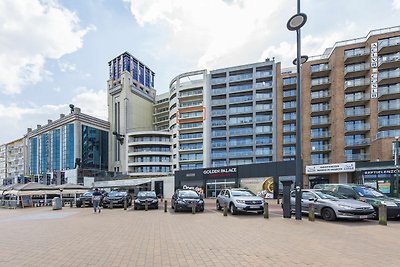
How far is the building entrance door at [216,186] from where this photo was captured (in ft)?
131

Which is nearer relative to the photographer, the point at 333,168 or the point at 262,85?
the point at 333,168

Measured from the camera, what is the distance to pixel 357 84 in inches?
1789

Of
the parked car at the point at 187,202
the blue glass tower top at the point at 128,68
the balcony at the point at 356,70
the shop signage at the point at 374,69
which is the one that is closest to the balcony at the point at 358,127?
the shop signage at the point at 374,69

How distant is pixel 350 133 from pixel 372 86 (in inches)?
313

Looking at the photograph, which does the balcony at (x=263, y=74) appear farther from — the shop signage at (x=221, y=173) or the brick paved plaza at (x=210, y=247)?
the brick paved plaza at (x=210, y=247)

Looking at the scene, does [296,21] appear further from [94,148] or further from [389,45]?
[94,148]

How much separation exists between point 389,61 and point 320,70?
33.2 ft

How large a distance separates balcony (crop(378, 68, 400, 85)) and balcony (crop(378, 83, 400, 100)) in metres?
0.76

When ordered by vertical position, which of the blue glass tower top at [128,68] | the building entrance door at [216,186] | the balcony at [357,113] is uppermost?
the blue glass tower top at [128,68]

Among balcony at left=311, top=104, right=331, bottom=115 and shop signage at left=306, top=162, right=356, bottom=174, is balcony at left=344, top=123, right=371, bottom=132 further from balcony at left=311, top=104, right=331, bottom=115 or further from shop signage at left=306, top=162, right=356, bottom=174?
shop signage at left=306, top=162, right=356, bottom=174

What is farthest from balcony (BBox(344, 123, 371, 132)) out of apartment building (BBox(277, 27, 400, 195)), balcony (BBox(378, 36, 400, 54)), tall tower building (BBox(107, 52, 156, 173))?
tall tower building (BBox(107, 52, 156, 173))

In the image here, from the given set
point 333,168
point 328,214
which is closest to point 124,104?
point 333,168

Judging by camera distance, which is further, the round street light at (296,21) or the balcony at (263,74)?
the balcony at (263,74)

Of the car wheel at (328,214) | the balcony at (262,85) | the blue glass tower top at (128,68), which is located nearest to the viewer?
the car wheel at (328,214)
